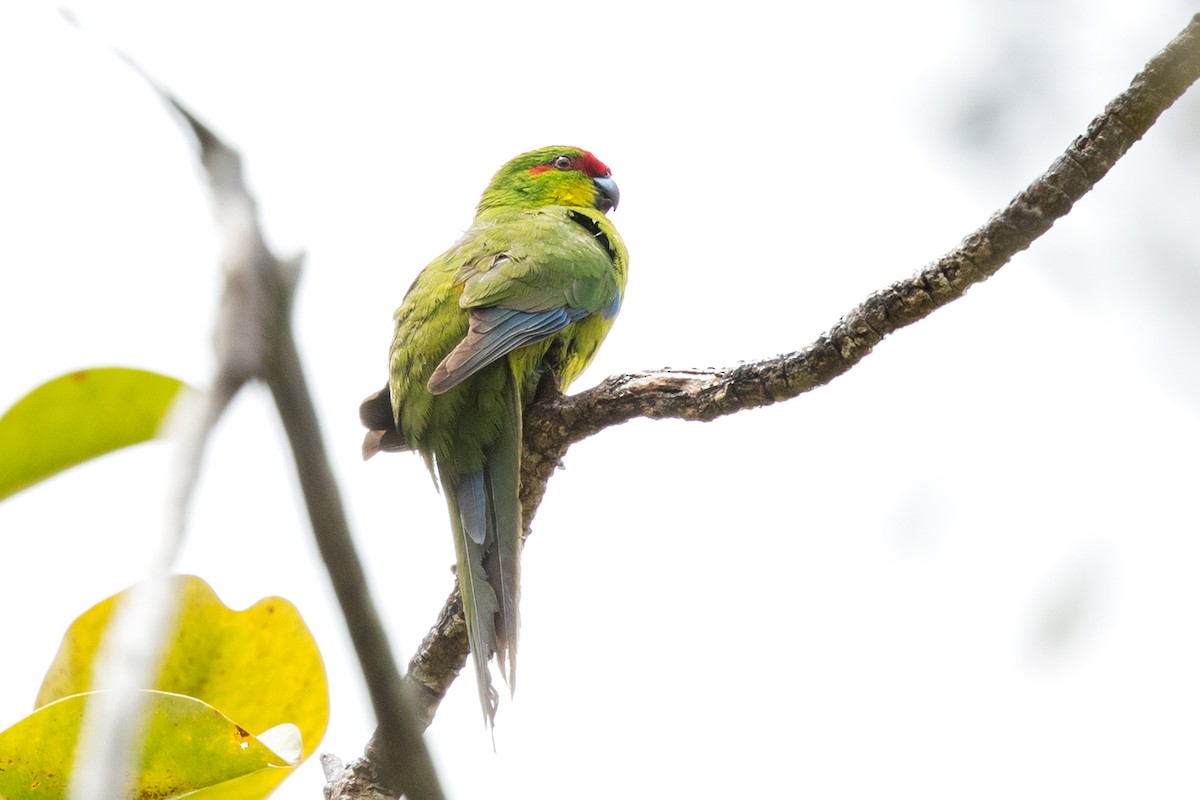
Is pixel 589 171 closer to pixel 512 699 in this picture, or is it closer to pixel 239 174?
pixel 512 699

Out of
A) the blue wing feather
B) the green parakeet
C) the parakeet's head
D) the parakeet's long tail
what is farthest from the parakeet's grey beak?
the parakeet's long tail

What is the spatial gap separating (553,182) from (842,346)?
8.55 feet

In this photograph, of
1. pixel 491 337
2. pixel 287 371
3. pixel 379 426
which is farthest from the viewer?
pixel 379 426

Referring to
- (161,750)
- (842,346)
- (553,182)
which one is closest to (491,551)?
(842,346)

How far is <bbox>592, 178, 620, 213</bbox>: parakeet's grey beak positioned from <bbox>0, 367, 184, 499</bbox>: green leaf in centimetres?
352

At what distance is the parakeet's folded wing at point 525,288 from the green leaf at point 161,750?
4.30 ft

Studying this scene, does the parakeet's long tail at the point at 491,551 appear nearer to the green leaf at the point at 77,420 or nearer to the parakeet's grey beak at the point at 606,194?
the green leaf at the point at 77,420

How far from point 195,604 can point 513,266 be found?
1622 mm

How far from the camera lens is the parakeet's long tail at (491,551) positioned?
256 centimetres

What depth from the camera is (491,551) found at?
278cm

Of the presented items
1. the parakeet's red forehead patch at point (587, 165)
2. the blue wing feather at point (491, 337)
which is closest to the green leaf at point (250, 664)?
the blue wing feather at point (491, 337)

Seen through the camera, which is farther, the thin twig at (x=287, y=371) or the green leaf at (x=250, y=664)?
the green leaf at (x=250, y=664)

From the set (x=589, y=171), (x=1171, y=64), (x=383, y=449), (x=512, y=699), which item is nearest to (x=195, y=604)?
(x=512, y=699)

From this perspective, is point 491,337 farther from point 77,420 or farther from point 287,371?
point 287,371
